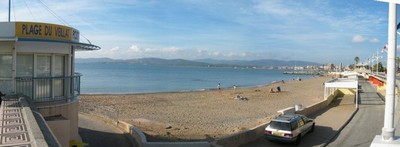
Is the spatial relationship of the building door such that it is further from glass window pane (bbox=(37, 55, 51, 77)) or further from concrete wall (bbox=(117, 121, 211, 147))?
concrete wall (bbox=(117, 121, 211, 147))

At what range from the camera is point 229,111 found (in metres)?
34.1

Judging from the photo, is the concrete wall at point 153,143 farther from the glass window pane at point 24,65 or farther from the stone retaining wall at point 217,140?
the glass window pane at point 24,65

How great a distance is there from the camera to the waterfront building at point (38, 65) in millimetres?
10625

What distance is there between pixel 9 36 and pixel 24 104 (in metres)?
2.47

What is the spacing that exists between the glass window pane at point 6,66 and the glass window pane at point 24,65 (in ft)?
0.77

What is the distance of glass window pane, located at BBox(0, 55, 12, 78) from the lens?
10898 millimetres

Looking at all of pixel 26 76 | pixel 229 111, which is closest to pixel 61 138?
pixel 26 76

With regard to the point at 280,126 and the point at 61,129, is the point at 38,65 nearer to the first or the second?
the point at 61,129

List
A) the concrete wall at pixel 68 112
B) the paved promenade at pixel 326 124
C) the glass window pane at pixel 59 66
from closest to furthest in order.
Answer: the concrete wall at pixel 68 112
the glass window pane at pixel 59 66
the paved promenade at pixel 326 124

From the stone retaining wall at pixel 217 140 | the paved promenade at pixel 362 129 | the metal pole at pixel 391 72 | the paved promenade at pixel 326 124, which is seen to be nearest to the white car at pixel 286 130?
the paved promenade at pixel 326 124

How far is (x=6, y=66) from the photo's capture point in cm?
1093

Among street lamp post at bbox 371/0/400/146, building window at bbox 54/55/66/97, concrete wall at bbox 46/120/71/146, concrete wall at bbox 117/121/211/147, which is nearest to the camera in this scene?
street lamp post at bbox 371/0/400/146

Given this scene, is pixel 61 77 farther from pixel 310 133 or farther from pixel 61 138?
pixel 310 133

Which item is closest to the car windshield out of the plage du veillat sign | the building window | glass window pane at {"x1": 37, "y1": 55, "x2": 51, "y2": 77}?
the building window
